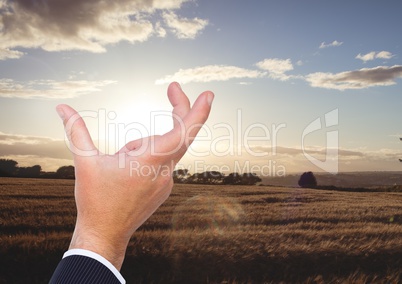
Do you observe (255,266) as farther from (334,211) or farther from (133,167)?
(334,211)

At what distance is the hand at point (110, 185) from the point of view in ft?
4.22

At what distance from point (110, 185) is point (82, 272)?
0.93ft

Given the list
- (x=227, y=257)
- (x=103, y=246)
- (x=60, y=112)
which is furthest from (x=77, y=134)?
(x=227, y=257)

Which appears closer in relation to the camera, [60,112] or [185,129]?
[185,129]

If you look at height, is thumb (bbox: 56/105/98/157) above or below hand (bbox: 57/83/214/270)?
above

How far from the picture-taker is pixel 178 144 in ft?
3.94

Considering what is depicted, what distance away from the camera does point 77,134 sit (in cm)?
130

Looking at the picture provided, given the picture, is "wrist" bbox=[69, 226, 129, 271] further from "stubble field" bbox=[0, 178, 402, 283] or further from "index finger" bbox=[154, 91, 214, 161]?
"stubble field" bbox=[0, 178, 402, 283]

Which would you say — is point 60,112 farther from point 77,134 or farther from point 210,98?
point 210,98

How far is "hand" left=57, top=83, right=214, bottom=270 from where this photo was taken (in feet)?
4.22

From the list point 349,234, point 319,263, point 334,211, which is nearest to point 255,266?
point 319,263

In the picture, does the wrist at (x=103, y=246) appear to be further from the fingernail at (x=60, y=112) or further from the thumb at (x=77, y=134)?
the fingernail at (x=60, y=112)

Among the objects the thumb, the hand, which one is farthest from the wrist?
the thumb

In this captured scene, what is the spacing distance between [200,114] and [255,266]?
22.3 ft
